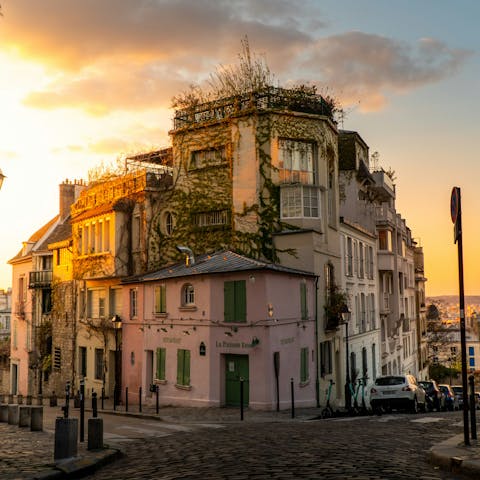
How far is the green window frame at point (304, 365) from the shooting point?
2400cm

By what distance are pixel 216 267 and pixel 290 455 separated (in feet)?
48.5

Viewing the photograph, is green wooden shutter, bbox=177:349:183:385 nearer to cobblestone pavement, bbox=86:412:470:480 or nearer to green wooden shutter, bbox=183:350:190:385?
green wooden shutter, bbox=183:350:190:385

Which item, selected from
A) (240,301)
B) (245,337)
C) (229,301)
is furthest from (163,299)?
(245,337)

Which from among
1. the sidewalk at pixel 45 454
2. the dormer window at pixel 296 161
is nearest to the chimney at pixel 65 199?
the dormer window at pixel 296 161

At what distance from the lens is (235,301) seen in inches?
906

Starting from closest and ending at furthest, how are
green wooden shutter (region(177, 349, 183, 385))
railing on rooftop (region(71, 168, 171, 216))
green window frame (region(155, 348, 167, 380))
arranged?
green wooden shutter (region(177, 349, 183, 385))
green window frame (region(155, 348, 167, 380))
railing on rooftop (region(71, 168, 171, 216))

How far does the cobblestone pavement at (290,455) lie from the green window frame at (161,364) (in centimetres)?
1176

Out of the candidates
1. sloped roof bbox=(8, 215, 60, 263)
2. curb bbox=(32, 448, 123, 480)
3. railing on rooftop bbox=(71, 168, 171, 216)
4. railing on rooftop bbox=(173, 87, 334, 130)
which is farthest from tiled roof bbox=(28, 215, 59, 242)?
curb bbox=(32, 448, 123, 480)

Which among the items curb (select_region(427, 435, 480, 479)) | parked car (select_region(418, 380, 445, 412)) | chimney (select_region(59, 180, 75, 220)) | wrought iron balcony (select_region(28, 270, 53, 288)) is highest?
chimney (select_region(59, 180, 75, 220))

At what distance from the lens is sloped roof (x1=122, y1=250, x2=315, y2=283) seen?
23.0 m

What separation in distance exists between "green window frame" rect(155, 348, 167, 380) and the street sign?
688 inches

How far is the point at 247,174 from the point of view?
2812 centimetres

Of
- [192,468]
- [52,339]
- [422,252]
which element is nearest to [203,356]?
[192,468]

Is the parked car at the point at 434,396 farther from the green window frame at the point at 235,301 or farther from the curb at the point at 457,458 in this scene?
the curb at the point at 457,458
